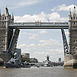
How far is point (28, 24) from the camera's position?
106625 mm

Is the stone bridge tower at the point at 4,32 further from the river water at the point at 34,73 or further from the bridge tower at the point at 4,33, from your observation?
the river water at the point at 34,73

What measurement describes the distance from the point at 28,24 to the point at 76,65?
24.6 metres

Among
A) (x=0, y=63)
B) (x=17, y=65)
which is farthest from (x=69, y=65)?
(x=0, y=63)

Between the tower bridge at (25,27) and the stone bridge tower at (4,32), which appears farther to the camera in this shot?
the stone bridge tower at (4,32)

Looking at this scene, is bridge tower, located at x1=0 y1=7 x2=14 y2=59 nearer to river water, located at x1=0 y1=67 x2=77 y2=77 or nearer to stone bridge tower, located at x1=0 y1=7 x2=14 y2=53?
stone bridge tower, located at x1=0 y1=7 x2=14 y2=53

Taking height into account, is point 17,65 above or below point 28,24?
below

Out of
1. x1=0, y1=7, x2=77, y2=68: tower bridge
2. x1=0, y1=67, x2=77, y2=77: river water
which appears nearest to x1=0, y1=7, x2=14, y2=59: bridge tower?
x1=0, y1=7, x2=77, y2=68: tower bridge

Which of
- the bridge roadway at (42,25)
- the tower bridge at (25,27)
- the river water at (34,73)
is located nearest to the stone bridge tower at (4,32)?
the tower bridge at (25,27)

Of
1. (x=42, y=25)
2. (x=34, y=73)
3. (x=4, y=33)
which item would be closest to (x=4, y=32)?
(x=4, y=33)

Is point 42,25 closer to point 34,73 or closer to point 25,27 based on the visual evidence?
point 25,27

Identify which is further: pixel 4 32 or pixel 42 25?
pixel 4 32

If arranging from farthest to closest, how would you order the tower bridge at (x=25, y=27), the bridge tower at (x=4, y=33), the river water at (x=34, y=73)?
1. the bridge tower at (x=4, y=33)
2. the tower bridge at (x=25, y=27)
3. the river water at (x=34, y=73)

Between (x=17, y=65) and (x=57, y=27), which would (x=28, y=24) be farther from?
(x=17, y=65)

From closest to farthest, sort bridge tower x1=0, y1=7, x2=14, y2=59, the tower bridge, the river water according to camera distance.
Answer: the river water < the tower bridge < bridge tower x1=0, y1=7, x2=14, y2=59
